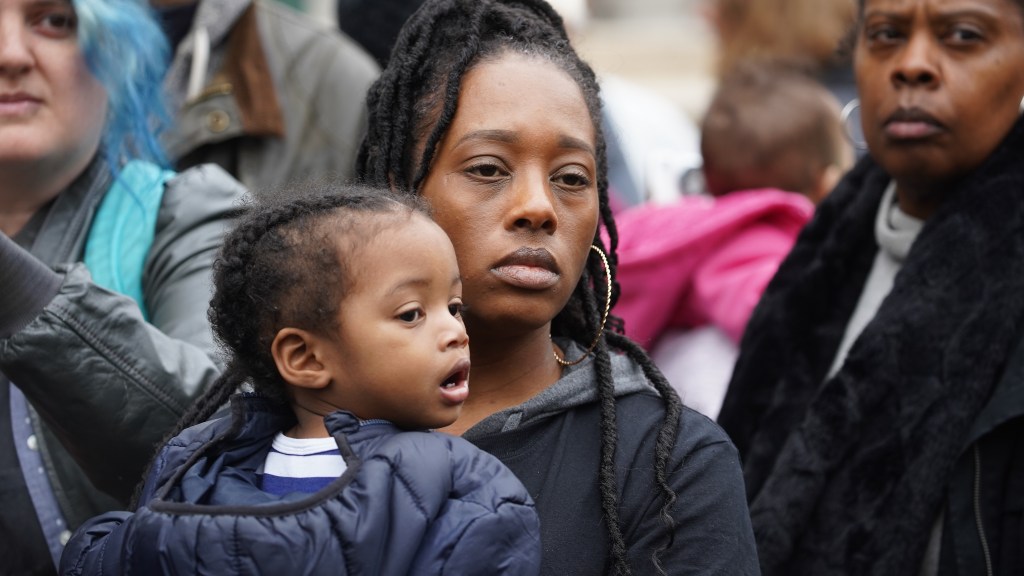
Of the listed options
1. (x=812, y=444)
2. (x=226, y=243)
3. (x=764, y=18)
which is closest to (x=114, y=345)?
(x=226, y=243)

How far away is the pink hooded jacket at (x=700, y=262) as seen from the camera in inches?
177

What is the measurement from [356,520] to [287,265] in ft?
1.49

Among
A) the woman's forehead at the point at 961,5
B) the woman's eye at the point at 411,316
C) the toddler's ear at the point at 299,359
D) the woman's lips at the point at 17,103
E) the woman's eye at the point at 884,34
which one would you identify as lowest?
the toddler's ear at the point at 299,359

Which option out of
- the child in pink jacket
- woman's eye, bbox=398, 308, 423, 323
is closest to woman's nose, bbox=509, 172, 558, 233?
woman's eye, bbox=398, 308, 423, 323

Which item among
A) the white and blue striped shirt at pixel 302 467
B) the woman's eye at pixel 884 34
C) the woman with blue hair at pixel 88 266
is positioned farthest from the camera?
the woman's eye at pixel 884 34

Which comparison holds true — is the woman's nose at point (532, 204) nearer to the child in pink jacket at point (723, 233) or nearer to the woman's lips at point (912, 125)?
the woman's lips at point (912, 125)

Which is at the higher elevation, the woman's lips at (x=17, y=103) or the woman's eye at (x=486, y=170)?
the woman's eye at (x=486, y=170)

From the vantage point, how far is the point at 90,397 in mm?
2725

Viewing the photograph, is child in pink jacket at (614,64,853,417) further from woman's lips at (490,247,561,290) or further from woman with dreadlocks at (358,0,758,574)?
woman's lips at (490,247,561,290)

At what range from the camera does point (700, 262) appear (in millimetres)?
4598

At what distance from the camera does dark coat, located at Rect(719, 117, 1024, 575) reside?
311cm

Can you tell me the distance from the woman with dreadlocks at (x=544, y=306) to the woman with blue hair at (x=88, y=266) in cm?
57

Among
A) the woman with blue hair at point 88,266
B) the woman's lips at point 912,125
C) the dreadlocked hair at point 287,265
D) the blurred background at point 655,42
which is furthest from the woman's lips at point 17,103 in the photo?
the blurred background at point 655,42

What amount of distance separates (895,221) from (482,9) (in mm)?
1405
